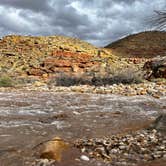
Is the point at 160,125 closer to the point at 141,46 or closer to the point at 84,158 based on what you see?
the point at 84,158

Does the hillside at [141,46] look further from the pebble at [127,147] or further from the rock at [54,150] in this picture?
the rock at [54,150]

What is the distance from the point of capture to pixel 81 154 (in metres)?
5.80

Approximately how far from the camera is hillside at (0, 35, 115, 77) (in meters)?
24.3

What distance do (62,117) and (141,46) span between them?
90.1 feet

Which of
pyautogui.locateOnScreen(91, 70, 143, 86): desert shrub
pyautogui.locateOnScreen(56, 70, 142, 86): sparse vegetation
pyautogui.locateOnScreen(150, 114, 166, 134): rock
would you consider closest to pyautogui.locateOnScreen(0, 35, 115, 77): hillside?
pyautogui.locateOnScreen(56, 70, 142, 86): sparse vegetation

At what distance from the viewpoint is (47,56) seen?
27.7 m

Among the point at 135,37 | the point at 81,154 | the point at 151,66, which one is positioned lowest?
the point at 81,154

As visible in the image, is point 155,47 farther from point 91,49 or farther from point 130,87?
point 130,87

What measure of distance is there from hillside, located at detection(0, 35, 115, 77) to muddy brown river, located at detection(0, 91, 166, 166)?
11.0 metres

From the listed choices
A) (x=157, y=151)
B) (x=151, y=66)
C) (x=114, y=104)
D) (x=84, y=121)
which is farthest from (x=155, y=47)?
(x=157, y=151)

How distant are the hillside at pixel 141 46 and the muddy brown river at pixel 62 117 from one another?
2127 centimetres

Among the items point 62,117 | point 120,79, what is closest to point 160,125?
point 62,117

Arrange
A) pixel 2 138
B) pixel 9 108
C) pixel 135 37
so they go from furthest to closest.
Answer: pixel 135 37
pixel 9 108
pixel 2 138

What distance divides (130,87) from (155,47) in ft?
72.2
